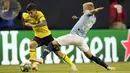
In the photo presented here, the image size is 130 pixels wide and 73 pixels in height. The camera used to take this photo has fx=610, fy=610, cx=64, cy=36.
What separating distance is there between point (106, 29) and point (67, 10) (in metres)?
1.86

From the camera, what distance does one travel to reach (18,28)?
928 inches

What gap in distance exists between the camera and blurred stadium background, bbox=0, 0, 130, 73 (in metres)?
21.8

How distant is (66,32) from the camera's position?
882 inches

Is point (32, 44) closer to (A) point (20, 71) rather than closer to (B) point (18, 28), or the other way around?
(A) point (20, 71)

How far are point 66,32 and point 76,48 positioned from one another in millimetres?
693

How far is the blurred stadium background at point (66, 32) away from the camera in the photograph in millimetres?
21828

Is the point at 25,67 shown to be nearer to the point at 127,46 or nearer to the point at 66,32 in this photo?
the point at 66,32

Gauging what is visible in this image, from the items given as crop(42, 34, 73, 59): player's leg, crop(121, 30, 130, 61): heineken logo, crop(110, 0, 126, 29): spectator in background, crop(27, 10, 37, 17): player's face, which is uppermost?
crop(27, 10, 37, 17): player's face

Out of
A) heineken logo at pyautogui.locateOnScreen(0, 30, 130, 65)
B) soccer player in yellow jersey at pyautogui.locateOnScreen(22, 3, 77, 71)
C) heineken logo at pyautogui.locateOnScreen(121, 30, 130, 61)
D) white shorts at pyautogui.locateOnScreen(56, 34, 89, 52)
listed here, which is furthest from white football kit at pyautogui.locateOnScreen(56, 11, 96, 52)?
heineken logo at pyautogui.locateOnScreen(121, 30, 130, 61)

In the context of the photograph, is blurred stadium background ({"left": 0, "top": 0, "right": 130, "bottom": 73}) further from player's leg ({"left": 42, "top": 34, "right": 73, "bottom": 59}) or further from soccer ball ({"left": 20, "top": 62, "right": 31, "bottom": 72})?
player's leg ({"left": 42, "top": 34, "right": 73, "bottom": 59})

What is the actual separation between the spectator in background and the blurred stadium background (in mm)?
444

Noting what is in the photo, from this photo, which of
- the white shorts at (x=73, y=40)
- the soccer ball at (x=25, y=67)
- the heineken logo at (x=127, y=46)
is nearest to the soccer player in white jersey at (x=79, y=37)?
the white shorts at (x=73, y=40)

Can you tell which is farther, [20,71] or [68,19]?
[68,19]

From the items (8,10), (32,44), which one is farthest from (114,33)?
(32,44)
